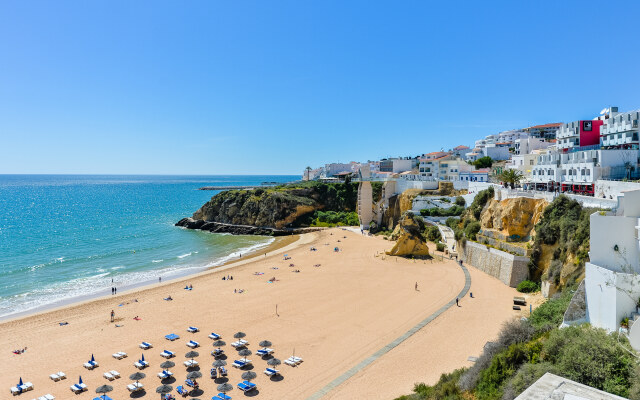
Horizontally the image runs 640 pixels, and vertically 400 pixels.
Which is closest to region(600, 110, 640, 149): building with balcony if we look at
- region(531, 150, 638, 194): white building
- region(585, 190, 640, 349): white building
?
region(531, 150, 638, 194): white building

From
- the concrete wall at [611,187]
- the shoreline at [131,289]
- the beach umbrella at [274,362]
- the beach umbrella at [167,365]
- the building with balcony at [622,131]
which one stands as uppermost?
the building with balcony at [622,131]

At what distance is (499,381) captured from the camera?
11891mm

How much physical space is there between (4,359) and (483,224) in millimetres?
34019

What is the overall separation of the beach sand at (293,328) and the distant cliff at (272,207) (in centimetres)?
2832

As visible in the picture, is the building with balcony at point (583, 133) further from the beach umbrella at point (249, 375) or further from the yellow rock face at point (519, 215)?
the beach umbrella at point (249, 375)

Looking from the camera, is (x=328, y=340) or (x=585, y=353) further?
(x=328, y=340)

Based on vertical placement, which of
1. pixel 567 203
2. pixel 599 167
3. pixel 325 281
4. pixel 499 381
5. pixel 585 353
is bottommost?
pixel 325 281

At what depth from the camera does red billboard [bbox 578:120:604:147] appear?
119 ft

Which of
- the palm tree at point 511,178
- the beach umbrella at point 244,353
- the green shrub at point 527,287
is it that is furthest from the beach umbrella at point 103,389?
the palm tree at point 511,178

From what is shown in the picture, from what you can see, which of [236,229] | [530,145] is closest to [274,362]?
[236,229]

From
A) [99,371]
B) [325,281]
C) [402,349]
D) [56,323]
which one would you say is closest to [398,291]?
[325,281]

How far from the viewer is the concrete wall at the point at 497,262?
26.8 m

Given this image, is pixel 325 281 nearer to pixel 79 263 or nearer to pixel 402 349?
pixel 402 349

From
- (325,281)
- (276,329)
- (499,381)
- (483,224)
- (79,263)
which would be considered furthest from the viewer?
(79,263)
